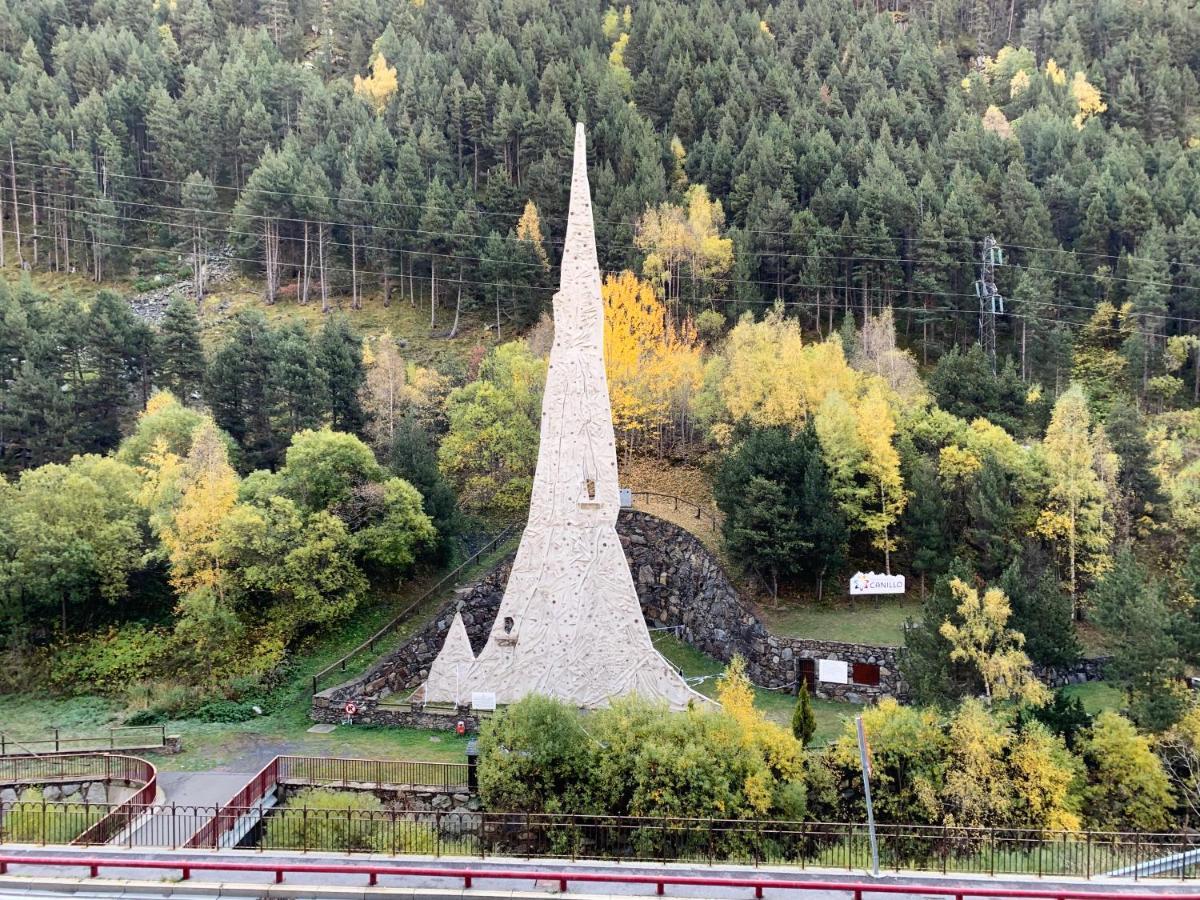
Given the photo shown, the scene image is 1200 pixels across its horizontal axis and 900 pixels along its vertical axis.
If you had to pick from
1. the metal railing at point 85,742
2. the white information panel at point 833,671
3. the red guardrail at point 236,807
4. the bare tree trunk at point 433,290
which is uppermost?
the bare tree trunk at point 433,290

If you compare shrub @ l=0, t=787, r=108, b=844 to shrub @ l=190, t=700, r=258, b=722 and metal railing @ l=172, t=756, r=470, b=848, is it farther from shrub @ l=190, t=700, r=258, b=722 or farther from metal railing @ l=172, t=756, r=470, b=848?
shrub @ l=190, t=700, r=258, b=722

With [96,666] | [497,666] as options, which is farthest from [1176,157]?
[96,666]

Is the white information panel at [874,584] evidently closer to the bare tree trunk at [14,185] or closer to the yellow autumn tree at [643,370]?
the yellow autumn tree at [643,370]

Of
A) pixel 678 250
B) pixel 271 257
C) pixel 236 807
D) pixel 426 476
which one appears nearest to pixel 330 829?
pixel 236 807

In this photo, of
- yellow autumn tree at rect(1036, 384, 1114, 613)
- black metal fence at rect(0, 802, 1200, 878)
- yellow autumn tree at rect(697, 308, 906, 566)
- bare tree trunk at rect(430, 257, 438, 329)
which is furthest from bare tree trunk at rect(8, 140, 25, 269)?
yellow autumn tree at rect(1036, 384, 1114, 613)

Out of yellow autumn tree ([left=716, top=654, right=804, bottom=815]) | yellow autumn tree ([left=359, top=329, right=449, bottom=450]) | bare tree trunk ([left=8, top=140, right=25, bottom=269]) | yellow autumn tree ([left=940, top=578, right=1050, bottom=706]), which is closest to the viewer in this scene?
yellow autumn tree ([left=716, top=654, right=804, bottom=815])

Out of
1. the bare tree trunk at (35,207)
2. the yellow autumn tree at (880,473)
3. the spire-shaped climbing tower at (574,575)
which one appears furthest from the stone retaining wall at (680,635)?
the bare tree trunk at (35,207)

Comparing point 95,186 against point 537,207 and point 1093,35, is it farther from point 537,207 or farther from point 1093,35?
point 1093,35
